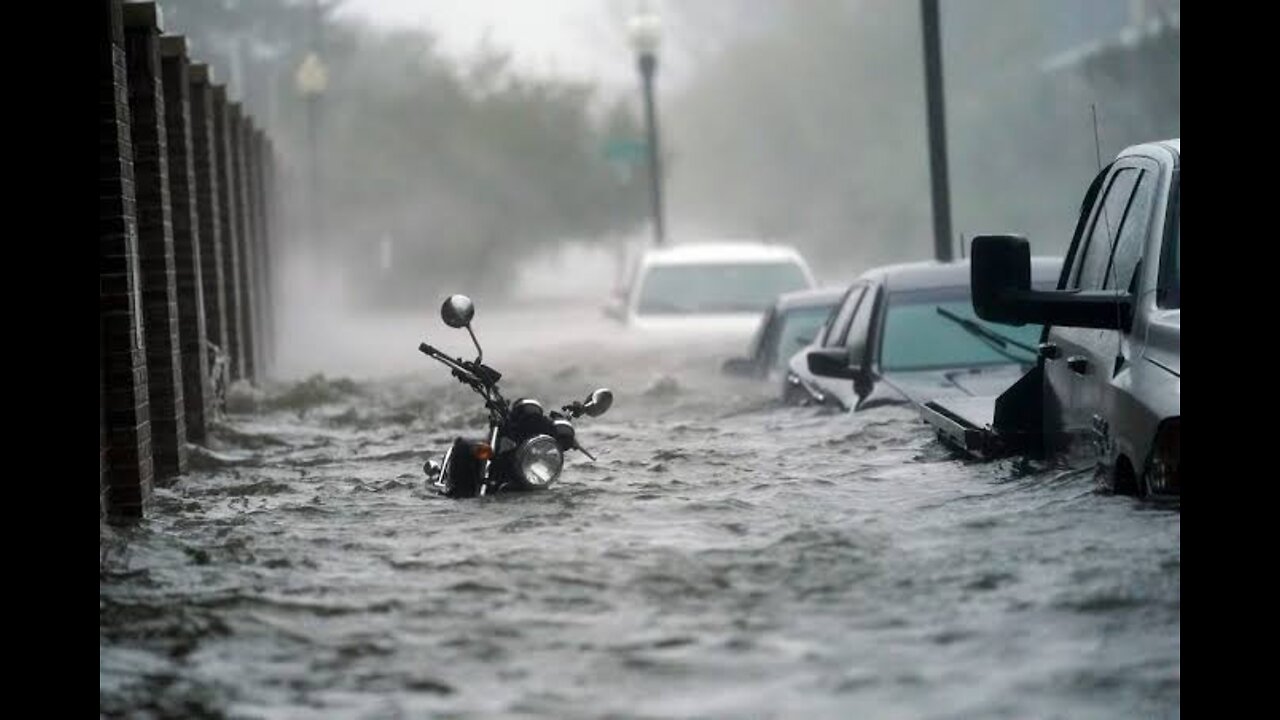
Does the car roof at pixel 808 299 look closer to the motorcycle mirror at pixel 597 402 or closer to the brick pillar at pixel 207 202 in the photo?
the brick pillar at pixel 207 202

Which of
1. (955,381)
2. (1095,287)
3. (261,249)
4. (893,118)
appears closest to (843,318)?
(955,381)

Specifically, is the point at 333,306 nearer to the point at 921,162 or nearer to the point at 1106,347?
the point at 921,162

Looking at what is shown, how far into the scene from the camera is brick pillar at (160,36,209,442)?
1402 cm

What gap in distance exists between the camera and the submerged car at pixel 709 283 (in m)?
20.9

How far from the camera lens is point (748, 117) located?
223 ft

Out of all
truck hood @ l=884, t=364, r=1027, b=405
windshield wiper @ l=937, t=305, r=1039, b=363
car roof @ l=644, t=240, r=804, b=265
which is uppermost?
car roof @ l=644, t=240, r=804, b=265

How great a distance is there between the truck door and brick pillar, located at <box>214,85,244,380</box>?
10867 millimetres

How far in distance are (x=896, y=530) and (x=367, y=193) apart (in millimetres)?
48127

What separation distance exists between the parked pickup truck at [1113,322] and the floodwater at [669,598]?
153mm

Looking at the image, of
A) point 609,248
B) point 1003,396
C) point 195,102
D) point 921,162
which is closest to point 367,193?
point 609,248

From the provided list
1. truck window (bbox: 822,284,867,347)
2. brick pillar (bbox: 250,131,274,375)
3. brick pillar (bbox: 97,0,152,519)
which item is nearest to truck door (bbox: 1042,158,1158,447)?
brick pillar (bbox: 97,0,152,519)

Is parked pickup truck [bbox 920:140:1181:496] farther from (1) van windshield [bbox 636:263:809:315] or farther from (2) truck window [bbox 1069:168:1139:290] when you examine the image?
(1) van windshield [bbox 636:263:809:315]

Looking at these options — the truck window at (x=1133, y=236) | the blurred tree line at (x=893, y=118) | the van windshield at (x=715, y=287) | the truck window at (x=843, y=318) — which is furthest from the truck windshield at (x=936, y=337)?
the blurred tree line at (x=893, y=118)

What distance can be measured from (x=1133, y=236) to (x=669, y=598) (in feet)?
7.52
